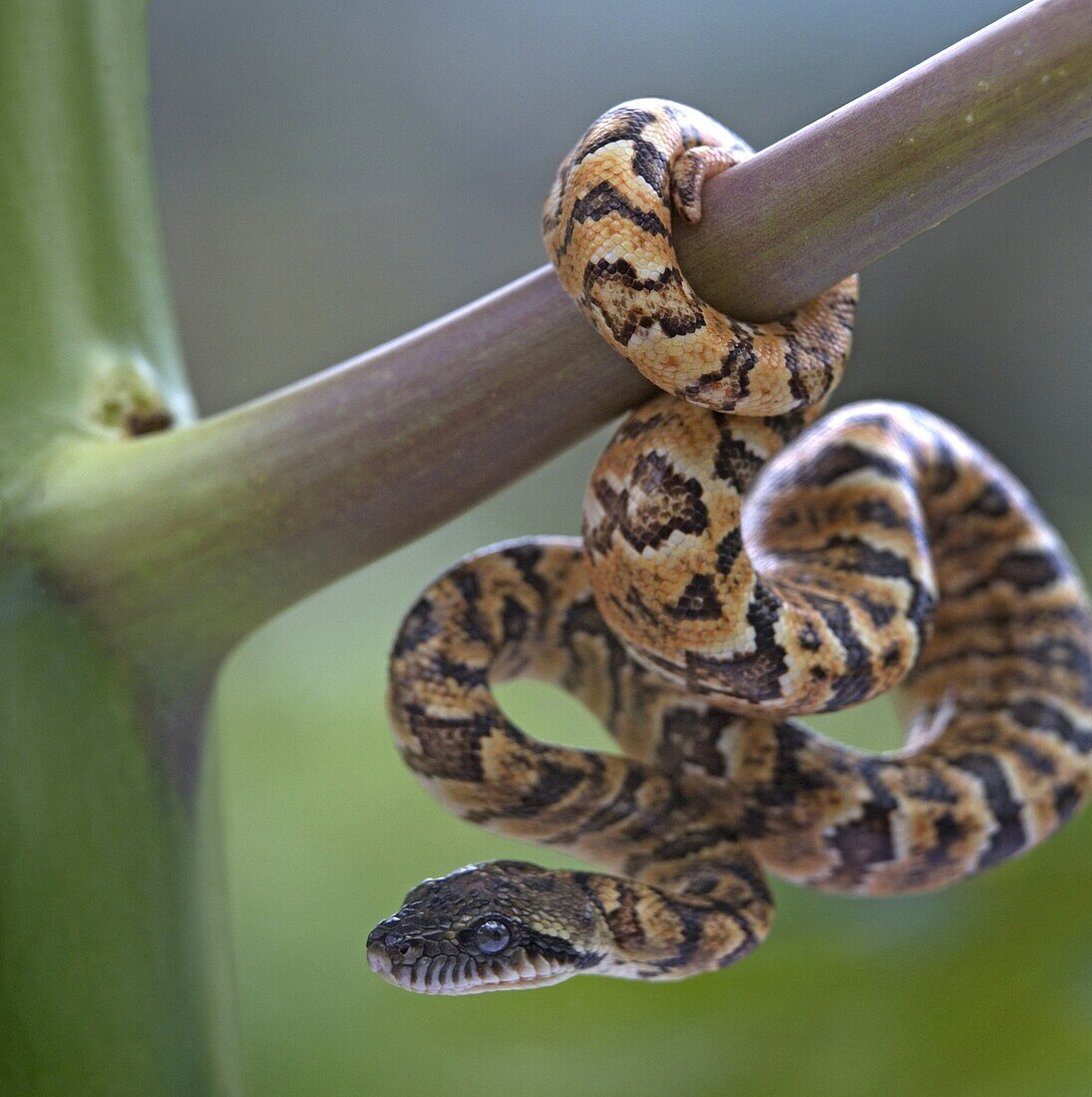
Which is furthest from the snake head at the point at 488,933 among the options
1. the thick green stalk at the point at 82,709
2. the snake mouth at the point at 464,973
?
the thick green stalk at the point at 82,709

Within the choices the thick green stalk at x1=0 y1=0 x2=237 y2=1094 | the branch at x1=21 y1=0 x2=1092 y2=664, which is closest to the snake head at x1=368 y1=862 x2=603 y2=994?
the thick green stalk at x1=0 y1=0 x2=237 y2=1094

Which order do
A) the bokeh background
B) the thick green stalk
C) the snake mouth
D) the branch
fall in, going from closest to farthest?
the branch → the thick green stalk → the snake mouth → the bokeh background

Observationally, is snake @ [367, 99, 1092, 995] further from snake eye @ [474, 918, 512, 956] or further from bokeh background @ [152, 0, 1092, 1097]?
bokeh background @ [152, 0, 1092, 1097]

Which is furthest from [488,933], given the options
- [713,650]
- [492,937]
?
[713,650]

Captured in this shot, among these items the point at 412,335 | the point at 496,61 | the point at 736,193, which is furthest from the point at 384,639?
the point at 736,193

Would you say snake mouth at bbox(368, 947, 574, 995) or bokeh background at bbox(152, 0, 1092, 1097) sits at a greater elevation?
bokeh background at bbox(152, 0, 1092, 1097)

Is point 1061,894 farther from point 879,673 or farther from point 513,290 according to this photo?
point 513,290
